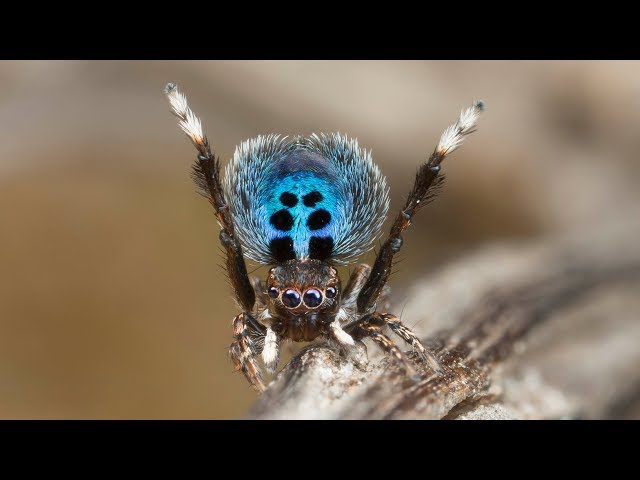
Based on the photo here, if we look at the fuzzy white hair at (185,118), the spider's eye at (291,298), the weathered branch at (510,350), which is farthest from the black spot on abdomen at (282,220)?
the weathered branch at (510,350)

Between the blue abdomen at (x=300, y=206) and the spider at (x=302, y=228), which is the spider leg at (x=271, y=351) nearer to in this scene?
the spider at (x=302, y=228)

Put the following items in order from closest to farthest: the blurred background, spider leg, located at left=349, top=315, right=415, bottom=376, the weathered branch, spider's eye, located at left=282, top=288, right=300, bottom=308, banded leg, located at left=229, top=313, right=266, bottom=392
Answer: the weathered branch < spider leg, located at left=349, top=315, right=415, bottom=376 < banded leg, located at left=229, top=313, right=266, bottom=392 < spider's eye, located at left=282, top=288, right=300, bottom=308 < the blurred background

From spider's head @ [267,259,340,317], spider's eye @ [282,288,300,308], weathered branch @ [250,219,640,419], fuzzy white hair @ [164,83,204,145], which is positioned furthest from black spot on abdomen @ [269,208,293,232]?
weathered branch @ [250,219,640,419]

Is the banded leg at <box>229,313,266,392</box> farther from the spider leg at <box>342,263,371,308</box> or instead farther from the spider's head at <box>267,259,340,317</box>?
the spider leg at <box>342,263,371,308</box>

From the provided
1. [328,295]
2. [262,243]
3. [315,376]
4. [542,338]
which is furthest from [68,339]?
[542,338]

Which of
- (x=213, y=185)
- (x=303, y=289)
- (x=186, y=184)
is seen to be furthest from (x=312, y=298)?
(x=186, y=184)

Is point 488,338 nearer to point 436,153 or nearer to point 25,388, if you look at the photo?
point 436,153

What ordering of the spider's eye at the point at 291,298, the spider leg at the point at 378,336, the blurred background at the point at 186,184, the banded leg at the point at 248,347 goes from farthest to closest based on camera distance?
the blurred background at the point at 186,184
the spider's eye at the point at 291,298
the banded leg at the point at 248,347
the spider leg at the point at 378,336
